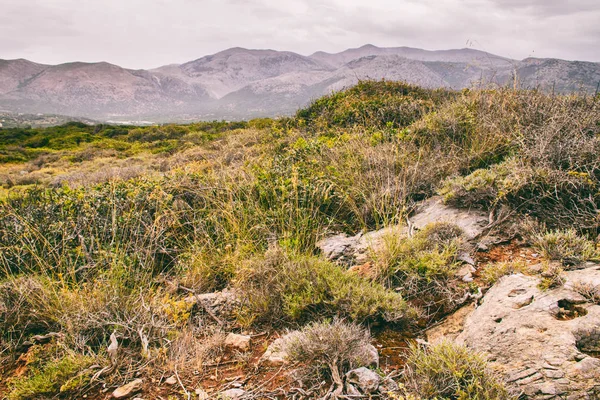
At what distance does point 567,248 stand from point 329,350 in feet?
6.88

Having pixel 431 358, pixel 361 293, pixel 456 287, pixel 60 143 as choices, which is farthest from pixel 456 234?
pixel 60 143

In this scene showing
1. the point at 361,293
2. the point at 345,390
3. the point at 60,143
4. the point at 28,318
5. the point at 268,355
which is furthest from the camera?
the point at 60,143

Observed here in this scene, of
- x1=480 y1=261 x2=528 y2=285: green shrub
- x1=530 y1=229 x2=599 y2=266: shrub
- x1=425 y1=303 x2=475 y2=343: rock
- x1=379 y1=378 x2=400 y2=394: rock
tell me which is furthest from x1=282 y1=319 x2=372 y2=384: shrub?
x1=530 y1=229 x2=599 y2=266: shrub

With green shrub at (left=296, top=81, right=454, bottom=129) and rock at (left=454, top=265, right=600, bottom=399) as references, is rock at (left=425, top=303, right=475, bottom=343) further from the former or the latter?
green shrub at (left=296, top=81, right=454, bottom=129)

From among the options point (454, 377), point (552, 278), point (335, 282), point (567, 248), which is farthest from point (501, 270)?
point (335, 282)

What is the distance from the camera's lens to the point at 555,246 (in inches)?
103

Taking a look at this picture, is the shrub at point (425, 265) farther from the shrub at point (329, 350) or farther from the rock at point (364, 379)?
the rock at point (364, 379)

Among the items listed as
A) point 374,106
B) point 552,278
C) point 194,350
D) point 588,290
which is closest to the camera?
point 588,290

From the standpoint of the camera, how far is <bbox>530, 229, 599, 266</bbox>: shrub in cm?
245

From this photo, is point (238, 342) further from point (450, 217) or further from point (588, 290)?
point (450, 217)

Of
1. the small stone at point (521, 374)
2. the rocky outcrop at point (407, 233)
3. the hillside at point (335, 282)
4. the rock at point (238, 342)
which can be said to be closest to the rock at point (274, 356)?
the hillside at point (335, 282)

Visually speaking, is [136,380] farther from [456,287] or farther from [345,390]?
[456,287]

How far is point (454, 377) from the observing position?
176 centimetres

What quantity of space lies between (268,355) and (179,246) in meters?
2.33
